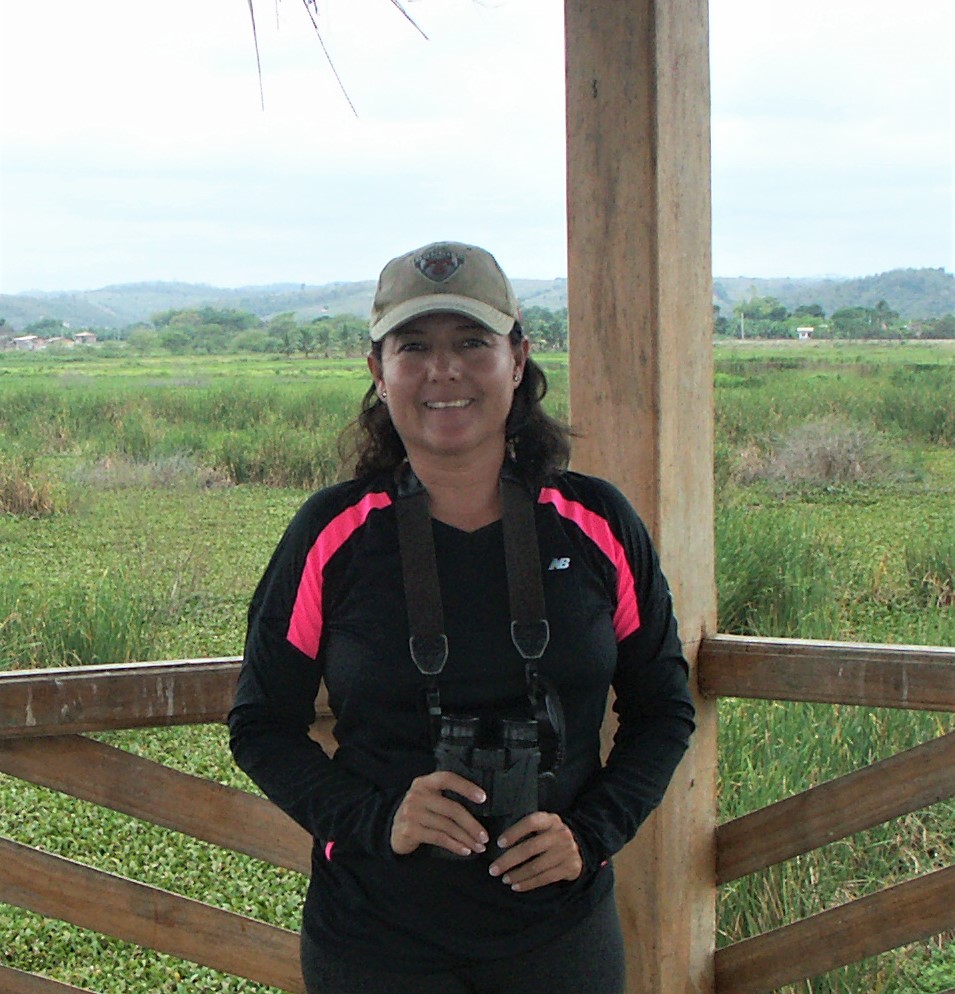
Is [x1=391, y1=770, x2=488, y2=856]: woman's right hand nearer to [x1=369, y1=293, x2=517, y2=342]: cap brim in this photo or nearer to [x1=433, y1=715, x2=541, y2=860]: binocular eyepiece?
[x1=433, y1=715, x2=541, y2=860]: binocular eyepiece

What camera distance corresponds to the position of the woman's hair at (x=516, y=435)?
4.23 ft

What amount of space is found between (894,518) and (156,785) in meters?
1.38

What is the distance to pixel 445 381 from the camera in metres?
1.20

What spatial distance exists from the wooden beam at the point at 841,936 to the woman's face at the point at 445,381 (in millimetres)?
1073

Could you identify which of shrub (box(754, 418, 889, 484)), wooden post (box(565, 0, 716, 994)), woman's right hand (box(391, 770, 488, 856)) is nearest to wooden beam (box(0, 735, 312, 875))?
wooden post (box(565, 0, 716, 994))

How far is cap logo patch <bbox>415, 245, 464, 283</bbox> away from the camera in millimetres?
1193

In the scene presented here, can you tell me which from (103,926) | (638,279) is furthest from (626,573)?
(103,926)

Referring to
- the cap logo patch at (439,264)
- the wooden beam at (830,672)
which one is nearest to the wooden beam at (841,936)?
the wooden beam at (830,672)

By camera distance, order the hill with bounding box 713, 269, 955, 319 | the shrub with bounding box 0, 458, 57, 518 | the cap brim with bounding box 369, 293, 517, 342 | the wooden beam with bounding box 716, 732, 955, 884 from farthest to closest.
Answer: the shrub with bounding box 0, 458, 57, 518, the hill with bounding box 713, 269, 955, 319, the wooden beam with bounding box 716, 732, 955, 884, the cap brim with bounding box 369, 293, 517, 342

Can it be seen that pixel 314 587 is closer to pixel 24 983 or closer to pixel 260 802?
pixel 260 802

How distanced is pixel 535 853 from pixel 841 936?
0.97 metres

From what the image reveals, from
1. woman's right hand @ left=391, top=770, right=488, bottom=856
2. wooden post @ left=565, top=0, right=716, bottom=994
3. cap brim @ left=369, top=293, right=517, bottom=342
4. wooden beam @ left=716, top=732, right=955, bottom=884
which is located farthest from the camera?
wooden beam @ left=716, top=732, right=955, bottom=884

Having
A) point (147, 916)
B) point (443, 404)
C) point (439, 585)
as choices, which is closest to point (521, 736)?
point (439, 585)

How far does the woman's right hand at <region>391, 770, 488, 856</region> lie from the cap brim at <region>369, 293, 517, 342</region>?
45 cm
